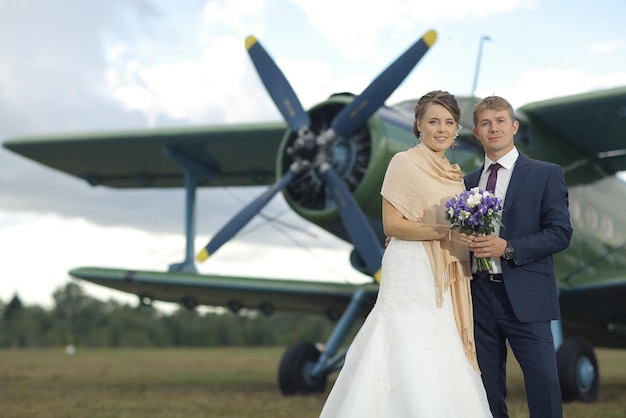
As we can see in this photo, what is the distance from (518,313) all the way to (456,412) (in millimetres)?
468

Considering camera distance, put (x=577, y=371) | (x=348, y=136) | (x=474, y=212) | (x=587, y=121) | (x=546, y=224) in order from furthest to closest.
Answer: (x=587, y=121), (x=577, y=371), (x=348, y=136), (x=546, y=224), (x=474, y=212)

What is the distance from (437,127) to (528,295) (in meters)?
0.74

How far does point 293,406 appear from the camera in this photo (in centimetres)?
732

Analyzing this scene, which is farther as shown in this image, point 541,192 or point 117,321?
point 117,321

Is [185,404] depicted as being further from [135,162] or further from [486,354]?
[135,162]

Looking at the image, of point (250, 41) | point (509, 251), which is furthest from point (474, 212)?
point (250, 41)

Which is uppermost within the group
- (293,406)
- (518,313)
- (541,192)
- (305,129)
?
(305,129)

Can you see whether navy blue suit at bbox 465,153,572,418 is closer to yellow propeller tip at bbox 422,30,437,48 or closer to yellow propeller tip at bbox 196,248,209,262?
yellow propeller tip at bbox 422,30,437,48

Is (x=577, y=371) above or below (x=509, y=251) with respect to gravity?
below

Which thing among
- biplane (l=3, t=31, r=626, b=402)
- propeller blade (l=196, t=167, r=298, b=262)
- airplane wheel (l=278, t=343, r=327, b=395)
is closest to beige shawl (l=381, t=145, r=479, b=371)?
biplane (l=3, t=31, r=626, b=402)

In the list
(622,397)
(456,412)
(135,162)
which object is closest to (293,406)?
(622,397)

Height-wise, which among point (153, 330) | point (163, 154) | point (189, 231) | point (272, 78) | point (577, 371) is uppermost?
point (272, 78)

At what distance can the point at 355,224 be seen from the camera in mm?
7816

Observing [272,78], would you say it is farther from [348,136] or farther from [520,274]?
[520,274]
